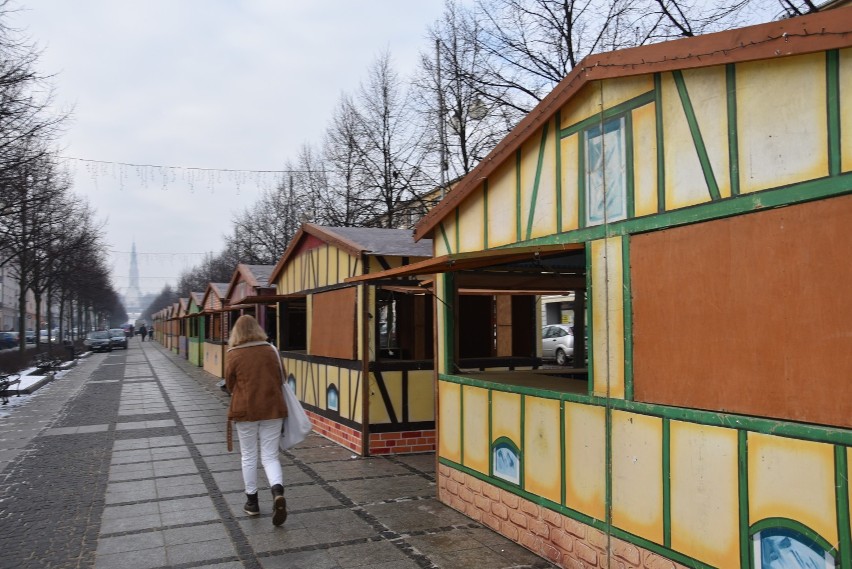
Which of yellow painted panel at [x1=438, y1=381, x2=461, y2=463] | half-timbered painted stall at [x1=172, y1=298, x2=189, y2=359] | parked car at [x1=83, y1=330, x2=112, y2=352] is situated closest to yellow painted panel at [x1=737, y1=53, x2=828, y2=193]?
yellow painted panel at [x1=438, y1=381, x2=461, y2=463]

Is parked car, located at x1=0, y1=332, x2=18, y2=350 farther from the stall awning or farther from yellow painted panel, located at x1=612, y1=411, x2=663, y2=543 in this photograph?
yellow painted panel, located at x1=612, y1=411, x2=663, y2=543

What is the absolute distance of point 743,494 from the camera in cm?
346

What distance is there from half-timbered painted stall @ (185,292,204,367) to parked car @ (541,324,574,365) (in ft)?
45.2

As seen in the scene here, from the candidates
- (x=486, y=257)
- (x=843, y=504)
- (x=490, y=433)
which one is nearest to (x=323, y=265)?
(x=490, y=433)

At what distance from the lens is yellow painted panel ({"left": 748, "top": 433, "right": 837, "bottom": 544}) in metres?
3.05

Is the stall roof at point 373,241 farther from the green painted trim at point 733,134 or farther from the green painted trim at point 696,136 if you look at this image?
the green painted trim at point 733,134

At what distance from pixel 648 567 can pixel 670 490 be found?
523mm

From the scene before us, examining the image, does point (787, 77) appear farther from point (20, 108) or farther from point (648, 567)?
point (20, 108)

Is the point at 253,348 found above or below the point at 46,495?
above

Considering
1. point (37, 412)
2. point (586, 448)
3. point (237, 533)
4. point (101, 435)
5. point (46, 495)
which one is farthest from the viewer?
point (37, 412)

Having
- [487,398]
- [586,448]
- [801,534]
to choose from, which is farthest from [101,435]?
[801,534]

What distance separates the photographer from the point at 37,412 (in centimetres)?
1414

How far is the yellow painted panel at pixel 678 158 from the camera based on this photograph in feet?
12.6

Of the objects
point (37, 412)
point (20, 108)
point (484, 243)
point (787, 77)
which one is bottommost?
point (37, 412)
